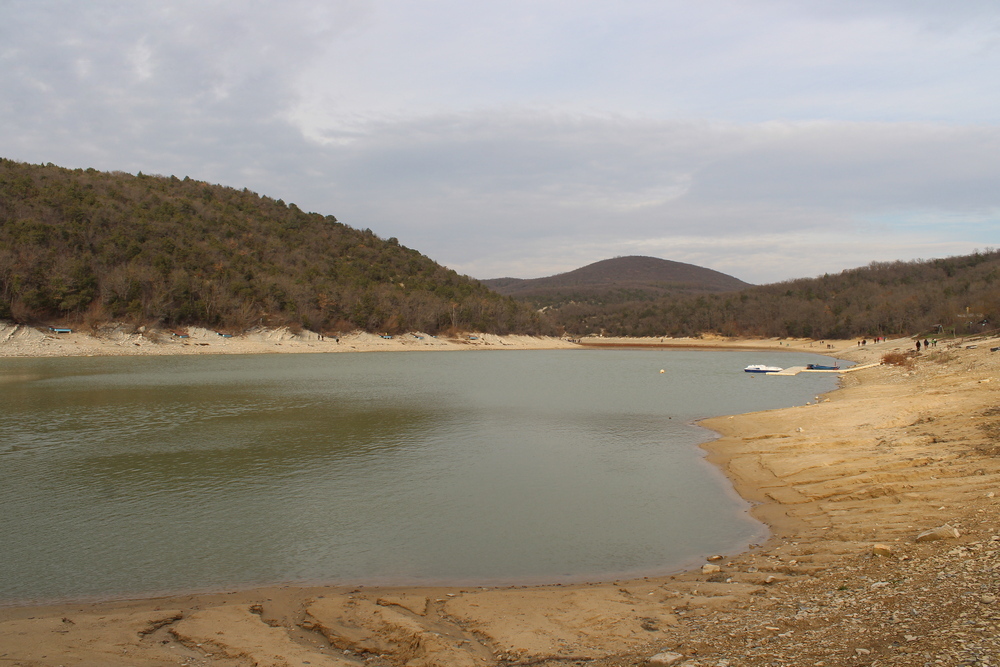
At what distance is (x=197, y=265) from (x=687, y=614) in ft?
249

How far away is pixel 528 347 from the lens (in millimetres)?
104500

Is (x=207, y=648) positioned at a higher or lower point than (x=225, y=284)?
lower

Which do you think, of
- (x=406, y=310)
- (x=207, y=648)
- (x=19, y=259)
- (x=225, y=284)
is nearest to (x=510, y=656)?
(x=207, y=648)

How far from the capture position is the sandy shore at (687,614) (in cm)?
510

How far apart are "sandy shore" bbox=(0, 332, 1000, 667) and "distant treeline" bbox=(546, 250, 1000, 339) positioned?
2467 inches

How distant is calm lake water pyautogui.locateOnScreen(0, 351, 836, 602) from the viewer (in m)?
8.85

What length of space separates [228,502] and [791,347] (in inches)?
4017

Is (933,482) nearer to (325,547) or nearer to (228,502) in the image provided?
(325,547)

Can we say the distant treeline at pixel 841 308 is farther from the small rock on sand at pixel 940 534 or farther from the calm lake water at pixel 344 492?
the small rock on sand at pixel 940 534

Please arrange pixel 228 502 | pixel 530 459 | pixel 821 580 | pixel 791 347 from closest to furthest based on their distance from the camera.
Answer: pixel 821 580, pixel 228 502, pixel 530 459, pixel 791 347

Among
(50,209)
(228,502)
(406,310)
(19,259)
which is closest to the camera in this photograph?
(228,502)

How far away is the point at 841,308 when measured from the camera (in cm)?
10738

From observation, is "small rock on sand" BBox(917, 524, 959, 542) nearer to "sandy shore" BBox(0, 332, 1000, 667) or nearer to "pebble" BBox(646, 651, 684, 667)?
"sandy shore" BBox(0, 332, 1000, 667)

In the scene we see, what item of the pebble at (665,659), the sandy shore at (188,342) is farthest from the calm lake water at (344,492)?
the sandy shore at (188,342)
